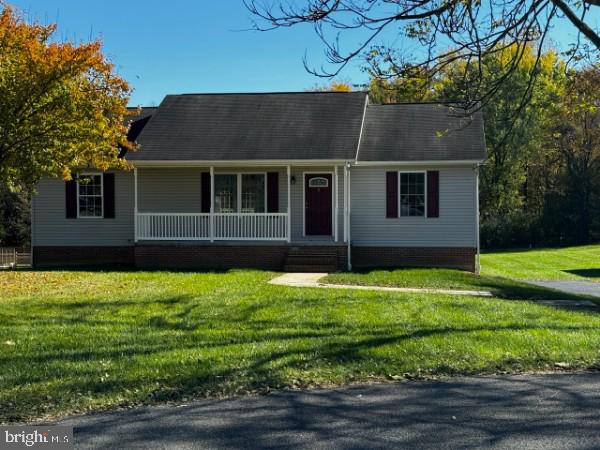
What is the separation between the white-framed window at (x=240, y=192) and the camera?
62.8 feet

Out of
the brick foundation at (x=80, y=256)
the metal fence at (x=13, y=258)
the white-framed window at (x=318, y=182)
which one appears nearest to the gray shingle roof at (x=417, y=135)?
the white-framed window at (x=318, y=182)

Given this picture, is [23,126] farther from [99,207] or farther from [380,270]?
[380,270]

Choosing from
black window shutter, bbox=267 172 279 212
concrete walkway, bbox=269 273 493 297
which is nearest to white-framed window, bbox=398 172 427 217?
black window shutter, bbox=267 172 279 212

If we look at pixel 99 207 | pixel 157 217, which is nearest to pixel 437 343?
pixel 157 217

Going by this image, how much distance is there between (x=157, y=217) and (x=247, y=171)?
3133 mm

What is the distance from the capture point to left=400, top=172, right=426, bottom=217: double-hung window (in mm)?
18641

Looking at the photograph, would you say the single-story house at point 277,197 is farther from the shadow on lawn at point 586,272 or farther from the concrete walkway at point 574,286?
the shadow on lawn at point 586,272

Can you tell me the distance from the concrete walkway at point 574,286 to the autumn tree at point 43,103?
1287 cm

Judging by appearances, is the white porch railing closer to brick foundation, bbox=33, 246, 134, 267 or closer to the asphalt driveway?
brick foundation, bbox=33, 246, 134, 267

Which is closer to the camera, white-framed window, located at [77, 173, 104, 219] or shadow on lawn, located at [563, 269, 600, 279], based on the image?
white-framed window, located at [77, 173, 104, 219]

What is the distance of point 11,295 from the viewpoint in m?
11.7

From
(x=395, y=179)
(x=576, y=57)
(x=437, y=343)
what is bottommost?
A: (x=437, y=343)
